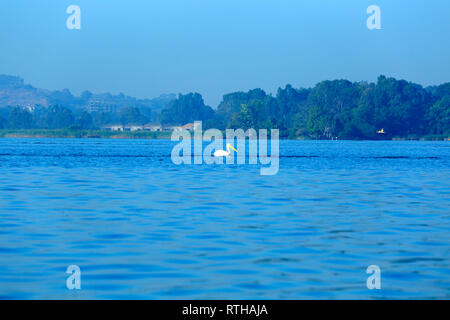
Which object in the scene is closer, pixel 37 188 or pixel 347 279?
pixel 347 279

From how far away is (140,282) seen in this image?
1366 centimetres

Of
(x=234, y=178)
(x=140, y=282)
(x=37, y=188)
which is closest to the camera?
(x=140, y=282)

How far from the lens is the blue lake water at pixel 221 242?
13367 mm

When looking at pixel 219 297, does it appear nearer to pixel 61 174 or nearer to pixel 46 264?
pixel 46 264

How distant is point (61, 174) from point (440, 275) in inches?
1269

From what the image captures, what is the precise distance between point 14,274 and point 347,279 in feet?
21.3

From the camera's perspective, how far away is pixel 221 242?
1798 cm

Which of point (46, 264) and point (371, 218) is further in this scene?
point (371, 218)

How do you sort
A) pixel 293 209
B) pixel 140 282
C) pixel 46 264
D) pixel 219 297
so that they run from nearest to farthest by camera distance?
pixel 219 297
pixel 140 282
pixel 46 264
pixel 293 209

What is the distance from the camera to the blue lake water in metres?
13.4
